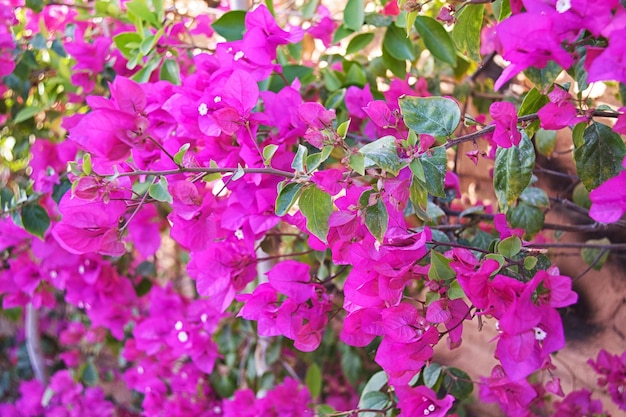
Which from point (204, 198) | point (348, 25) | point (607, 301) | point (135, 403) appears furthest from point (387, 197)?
point (135, 403)

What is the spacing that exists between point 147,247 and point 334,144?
0.63m

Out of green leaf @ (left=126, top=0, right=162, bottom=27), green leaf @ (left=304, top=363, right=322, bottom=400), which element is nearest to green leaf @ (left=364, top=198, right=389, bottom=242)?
green leaf @ (left=126, top=0, right=162, bottom=27)

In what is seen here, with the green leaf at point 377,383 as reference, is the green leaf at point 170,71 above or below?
above

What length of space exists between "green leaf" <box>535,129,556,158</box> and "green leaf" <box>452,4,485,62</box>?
30cm

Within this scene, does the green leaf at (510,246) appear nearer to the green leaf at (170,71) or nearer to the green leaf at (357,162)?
the green leaf at (357,162)

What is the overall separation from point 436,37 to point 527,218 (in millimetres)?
291

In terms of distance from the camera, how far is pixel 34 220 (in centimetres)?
101

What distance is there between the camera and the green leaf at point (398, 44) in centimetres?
95

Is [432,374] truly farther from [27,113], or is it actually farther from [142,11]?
[27,113]

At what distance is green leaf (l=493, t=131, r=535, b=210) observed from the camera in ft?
2.02

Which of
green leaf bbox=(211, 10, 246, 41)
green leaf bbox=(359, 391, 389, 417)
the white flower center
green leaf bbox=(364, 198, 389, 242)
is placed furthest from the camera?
green leaf bbox=(211, 10, 246, 41)

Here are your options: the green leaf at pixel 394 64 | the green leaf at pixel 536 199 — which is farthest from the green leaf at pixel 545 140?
the green leaf at pixel 394 64

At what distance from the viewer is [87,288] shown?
4.05 feet

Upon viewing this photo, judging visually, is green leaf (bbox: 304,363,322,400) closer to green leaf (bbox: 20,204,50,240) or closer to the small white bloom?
green leaf (bbox: 20,204,50,240)
